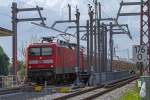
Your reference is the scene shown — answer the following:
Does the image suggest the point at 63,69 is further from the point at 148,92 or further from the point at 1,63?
the point at 1,63

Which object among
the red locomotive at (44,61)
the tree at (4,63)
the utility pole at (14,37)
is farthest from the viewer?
the tree at (4,63)

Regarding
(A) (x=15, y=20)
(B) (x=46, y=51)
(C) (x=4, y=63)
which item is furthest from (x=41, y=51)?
(C) (x=4, y=63)

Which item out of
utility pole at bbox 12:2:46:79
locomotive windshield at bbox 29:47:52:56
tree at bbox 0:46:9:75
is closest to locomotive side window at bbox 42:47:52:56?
locomotive windshield at bbox 29:47:52:56

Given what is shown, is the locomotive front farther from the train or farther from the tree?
the tree

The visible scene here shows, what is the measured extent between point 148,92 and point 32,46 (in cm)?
2654

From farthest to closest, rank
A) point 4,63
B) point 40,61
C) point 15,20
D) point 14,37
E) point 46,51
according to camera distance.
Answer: point 4,63 < point 15,20 < point 14,37 < point 46,51 < point 40,61

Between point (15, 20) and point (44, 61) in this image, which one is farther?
point (15, 20)

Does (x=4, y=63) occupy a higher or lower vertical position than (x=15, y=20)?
lower

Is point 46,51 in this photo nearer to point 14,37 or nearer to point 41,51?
point 41,51

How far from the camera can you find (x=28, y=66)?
144 ft

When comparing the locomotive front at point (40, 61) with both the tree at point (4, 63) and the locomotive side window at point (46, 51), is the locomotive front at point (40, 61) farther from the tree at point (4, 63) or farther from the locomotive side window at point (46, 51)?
the tree at point (4, 63)

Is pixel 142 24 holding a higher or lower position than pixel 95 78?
higher

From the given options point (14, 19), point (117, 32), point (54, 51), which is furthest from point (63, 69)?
point (117, 32)

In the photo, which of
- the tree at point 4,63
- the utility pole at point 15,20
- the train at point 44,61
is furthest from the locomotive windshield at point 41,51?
the tree at point 4,63
